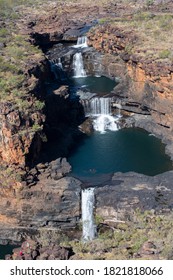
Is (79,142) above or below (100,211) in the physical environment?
above

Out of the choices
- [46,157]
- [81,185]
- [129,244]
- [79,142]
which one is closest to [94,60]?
[79,142]

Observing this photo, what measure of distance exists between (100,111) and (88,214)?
59.8 feet

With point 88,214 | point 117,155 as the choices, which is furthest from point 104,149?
point 88,214

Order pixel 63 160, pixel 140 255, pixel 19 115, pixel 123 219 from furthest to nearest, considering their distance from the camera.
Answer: pixel 63 160, pixel 19 115, pixel 123 219, pixel 140 255

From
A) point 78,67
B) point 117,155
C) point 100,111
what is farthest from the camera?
point 78,67

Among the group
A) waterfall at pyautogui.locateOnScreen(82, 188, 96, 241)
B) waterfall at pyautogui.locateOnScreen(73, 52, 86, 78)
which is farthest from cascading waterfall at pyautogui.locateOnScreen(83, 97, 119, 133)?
waterfall at pyautogui.locateOnScreen(82, 188, 96, 241)

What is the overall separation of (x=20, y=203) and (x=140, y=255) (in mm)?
15709

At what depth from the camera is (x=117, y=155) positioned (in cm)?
4812

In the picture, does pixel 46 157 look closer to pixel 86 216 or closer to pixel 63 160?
pixel 63 160

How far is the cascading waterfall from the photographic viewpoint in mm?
54812

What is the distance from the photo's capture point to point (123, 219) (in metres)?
39.9

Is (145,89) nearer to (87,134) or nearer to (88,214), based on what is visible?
(87,134)

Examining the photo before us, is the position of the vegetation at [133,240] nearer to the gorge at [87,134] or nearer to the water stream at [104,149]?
the gorge at [87,134]

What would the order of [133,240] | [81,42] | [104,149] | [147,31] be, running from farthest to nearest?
1. [81,42]
2. [147,31]
3. [104,149]
4. [133,240]
